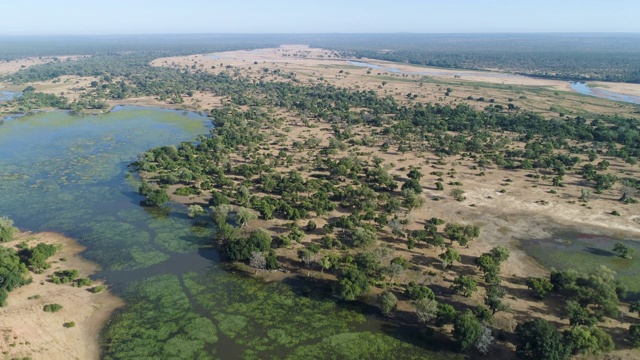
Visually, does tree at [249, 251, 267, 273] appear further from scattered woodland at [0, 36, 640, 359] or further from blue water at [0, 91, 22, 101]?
blue water at [0, 91, 22, 101]

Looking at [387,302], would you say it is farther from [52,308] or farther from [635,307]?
[52,308]

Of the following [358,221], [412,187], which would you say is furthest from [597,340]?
[412,187]

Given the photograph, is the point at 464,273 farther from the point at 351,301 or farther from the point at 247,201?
the point at 247,201

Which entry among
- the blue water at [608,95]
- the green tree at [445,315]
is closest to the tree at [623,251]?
the green tree at [445,315]

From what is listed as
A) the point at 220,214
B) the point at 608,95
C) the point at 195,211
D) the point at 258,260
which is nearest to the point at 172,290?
the point at 258,260

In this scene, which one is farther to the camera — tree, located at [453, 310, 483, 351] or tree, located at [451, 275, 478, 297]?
tree, located at [451, 275, 478, 297]

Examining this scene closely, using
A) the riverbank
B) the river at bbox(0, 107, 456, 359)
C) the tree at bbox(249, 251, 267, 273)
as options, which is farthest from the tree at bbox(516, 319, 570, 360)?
the riverbank
